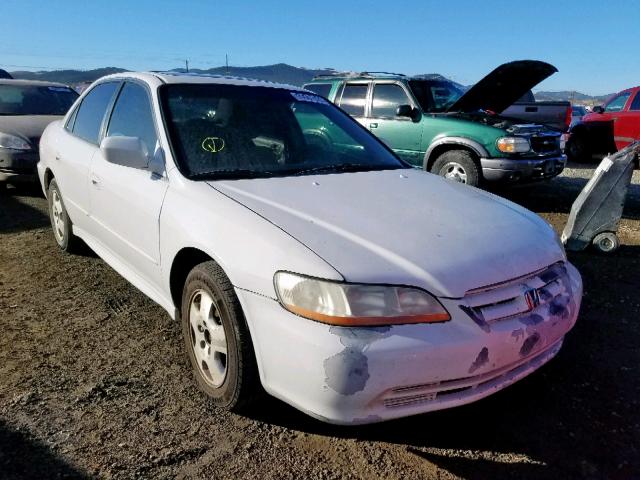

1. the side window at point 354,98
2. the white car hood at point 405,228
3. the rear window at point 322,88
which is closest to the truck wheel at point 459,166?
the side window at point 354,98

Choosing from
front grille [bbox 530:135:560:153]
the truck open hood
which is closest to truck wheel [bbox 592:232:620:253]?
front grille [bbox 530:135:560:153]

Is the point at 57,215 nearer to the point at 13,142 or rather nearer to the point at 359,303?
the point at 13,142

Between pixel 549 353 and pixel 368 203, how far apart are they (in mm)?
1091

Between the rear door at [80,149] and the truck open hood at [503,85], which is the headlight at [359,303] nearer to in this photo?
the rear door at [80,149]

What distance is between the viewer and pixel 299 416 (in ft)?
8.05

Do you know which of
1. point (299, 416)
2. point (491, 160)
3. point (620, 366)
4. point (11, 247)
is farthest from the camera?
point (491, 160)

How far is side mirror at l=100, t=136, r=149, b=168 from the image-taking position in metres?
2.80

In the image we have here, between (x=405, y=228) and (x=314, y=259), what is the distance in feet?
1.71

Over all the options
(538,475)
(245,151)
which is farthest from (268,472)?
(245,151)

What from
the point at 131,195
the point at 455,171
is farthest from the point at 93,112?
the point at 455,171

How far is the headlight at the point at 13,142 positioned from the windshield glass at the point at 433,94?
17.9 feet

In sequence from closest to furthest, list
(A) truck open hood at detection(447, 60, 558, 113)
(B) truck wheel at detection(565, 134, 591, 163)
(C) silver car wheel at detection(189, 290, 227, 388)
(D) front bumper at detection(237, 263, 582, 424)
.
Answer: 1. (D) front bumper at detection(237, 263, 582, 424)
2. (C) silver car wheel at detection(189, 290, 227, 388)
3. (A) truck open hood at detection(447, 60, 558, 113)
4. (B) truck wheel at detection(565, 134, 591, 163)

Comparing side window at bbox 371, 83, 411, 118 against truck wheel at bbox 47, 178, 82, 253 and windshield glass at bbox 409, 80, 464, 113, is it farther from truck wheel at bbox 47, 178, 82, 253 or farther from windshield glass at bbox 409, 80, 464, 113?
truck wheel at bbox 47, 178, 82, 253

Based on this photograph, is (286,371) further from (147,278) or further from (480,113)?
(480,113)
